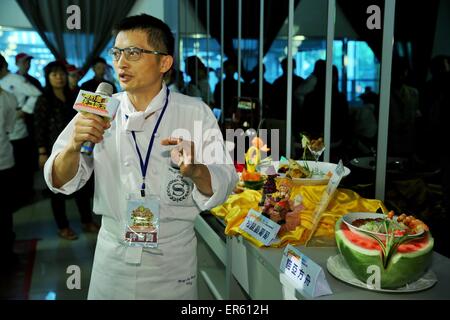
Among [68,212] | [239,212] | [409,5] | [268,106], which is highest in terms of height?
[409,5]

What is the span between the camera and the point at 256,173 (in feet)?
7.17

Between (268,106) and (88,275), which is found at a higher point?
(268,106)

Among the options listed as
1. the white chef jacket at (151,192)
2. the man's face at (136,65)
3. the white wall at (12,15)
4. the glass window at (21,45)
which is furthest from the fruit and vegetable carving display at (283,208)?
the white wall at (12,15)

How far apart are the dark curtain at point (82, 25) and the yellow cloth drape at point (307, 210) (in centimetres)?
560

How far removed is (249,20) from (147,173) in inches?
94.2

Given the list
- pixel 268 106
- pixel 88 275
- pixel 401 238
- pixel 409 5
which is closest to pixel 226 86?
pixel 268 106

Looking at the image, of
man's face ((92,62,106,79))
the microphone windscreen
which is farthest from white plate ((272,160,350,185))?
man's face ((92,62,106,79))

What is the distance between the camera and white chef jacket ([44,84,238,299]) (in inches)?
55.2

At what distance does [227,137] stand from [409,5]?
1.43 metres

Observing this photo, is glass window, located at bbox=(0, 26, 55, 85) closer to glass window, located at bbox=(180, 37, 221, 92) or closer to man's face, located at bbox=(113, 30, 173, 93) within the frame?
glass window, located at bbox=(180, 37, 221, 92)

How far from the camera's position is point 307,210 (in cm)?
167

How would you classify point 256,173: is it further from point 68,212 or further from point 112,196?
point 68,212

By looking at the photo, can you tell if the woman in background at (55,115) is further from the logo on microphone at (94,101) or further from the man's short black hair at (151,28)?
the logo on microphone at (94,101)
